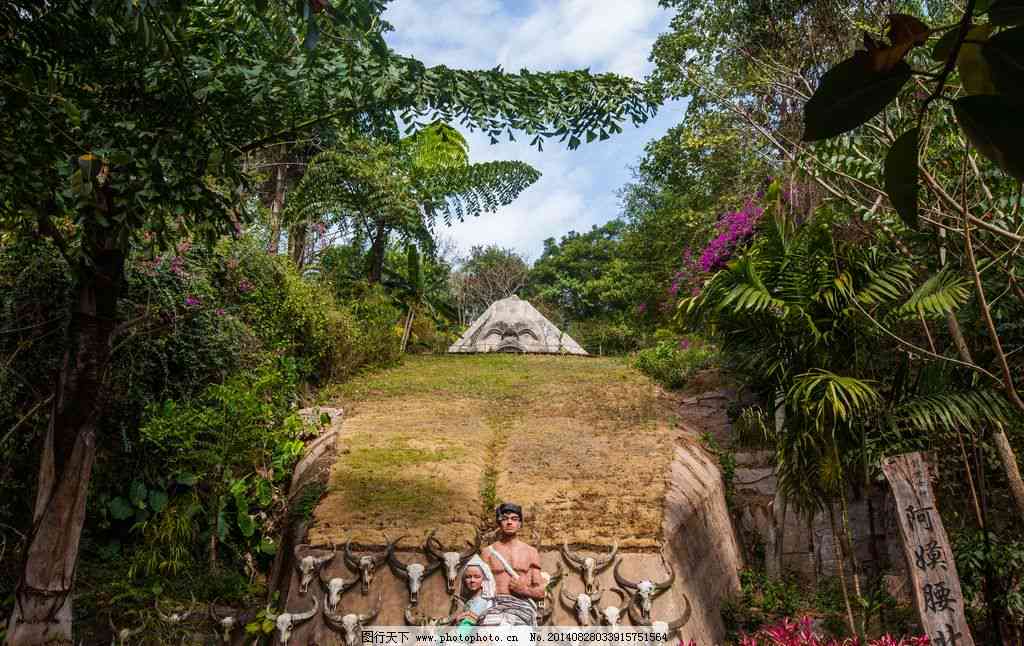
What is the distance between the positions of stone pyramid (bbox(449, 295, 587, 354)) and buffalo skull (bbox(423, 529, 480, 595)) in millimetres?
7846

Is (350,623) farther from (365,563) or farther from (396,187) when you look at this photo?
(396,187)

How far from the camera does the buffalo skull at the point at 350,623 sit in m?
3.82

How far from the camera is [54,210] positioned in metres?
2.95

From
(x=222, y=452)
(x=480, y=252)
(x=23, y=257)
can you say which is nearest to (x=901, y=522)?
(x=222, y=452)

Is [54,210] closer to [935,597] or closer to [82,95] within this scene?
[82,95]

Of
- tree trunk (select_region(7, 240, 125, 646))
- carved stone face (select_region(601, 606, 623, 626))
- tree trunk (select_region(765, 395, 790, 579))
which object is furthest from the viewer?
tree trunk (select_region(765, 395, 790, 579))

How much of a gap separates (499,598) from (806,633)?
4.99ft

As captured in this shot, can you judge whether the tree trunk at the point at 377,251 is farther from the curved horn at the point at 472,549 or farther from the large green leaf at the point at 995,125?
the large green leaf at the point at 995,125

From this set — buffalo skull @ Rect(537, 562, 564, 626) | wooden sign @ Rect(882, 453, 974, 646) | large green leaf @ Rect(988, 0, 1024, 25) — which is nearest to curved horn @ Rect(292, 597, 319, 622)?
buffalo skull @ Rect(537, 562, 564, 626)

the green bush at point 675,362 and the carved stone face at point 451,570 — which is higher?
the green bush at point 675,362

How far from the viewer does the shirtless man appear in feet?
11.8

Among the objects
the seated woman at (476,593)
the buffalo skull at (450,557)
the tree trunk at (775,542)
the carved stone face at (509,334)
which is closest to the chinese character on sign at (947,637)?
the tree trunk at (775,542)

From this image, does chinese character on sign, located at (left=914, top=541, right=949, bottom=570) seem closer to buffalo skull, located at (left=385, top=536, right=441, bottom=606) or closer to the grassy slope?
the grassy slope

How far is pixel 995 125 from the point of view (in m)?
0.42
